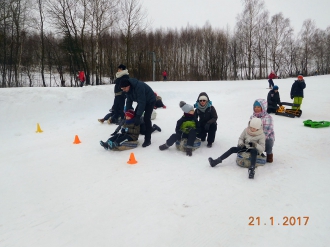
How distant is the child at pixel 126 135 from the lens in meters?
5.76

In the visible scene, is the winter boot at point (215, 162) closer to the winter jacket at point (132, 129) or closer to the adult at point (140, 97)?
the adult at point (140, 97)

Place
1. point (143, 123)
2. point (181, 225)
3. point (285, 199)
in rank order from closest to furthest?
point (181, 225)
point (285, 199)
point (143, 123)

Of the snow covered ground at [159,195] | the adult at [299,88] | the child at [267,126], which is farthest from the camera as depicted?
the adult at [299,88]

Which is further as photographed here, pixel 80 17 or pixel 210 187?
pixel 80 17

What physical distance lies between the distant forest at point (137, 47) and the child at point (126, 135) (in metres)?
A: 15.9

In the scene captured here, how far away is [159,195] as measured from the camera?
3752 millimetres

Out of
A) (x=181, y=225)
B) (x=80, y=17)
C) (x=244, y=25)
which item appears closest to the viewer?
(x=181, y=225)

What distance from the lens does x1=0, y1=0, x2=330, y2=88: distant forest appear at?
827 inches

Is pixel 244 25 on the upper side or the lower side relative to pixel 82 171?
upper

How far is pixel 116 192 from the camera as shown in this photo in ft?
12.7

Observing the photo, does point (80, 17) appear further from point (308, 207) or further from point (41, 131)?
point (308, 207)

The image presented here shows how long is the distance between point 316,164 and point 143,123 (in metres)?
4.13

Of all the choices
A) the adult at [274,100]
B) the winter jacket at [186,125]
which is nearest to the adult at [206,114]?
the winter jacket at [186,125]

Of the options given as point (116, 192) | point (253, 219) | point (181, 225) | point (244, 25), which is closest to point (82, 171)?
point (116, 192)
